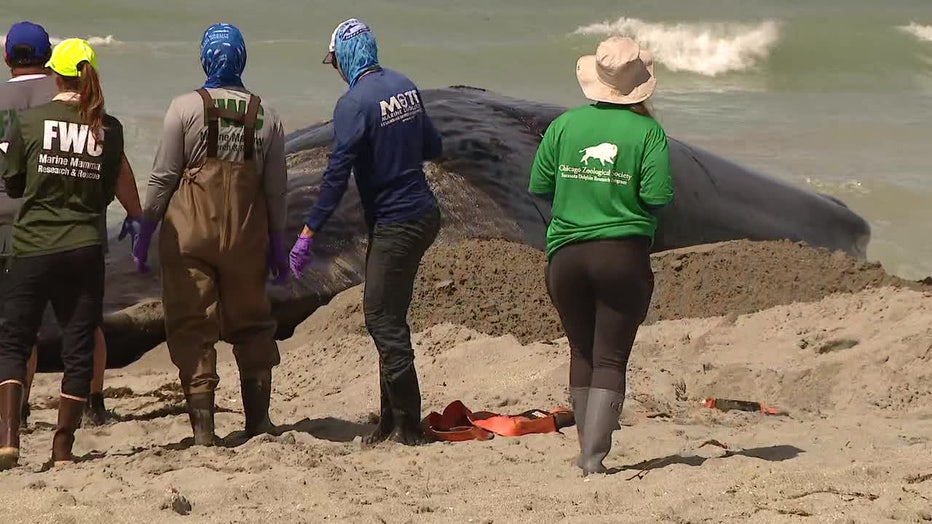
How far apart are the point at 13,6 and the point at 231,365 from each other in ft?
90.4

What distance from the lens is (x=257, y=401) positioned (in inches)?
223

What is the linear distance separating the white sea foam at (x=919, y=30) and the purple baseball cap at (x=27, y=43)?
89.8 feet

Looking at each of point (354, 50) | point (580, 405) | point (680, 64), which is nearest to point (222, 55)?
point (354, 50)

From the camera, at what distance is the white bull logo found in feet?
15.4

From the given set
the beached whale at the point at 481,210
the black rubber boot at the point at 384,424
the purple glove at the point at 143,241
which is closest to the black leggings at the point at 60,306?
the purple glove at the point at 143,241

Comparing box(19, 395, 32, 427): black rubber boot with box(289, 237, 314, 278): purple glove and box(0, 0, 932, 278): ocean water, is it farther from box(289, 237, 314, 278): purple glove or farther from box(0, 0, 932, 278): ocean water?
box(0, 0, 932, 278): ocean water

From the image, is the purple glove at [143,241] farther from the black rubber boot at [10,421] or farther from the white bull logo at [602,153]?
the white bull logo at [602,153]

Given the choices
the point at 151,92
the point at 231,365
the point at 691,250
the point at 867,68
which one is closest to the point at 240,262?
the point at 231,365

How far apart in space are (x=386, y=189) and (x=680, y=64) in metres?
24.3

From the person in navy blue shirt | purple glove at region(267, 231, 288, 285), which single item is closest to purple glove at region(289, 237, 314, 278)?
the person in navy blue shirt

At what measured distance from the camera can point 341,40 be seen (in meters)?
5.44

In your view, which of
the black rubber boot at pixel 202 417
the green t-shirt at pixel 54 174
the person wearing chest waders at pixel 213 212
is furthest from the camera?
the black rubber boot at pixel 202 417

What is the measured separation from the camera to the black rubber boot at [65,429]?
5.15m

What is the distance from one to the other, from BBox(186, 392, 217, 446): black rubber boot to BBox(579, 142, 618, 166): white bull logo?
6.17ft
